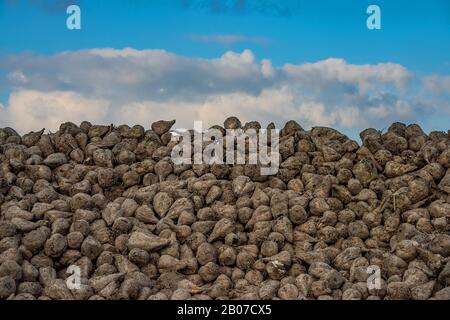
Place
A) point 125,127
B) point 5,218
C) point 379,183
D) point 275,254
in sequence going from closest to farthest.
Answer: point 275,254
point 5,218
point 379,183
point 125,127

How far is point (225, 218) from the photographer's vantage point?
10195 millimetres

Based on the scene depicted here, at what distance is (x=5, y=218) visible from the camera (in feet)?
33.7

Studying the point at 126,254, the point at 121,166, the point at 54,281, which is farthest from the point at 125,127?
the point at 54,281

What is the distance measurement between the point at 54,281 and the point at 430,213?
540 cm

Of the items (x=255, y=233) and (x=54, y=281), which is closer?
(x=54, y=281)

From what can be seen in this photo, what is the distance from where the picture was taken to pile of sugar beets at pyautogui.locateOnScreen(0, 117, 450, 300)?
912 centimetres

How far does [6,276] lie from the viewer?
898cm

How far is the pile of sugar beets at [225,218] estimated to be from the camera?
359 inches

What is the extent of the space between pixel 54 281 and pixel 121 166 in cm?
297

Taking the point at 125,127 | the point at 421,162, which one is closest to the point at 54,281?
the point at 125,127

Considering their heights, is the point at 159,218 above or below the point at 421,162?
below

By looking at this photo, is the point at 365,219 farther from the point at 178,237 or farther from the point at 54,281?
the point at 54,281

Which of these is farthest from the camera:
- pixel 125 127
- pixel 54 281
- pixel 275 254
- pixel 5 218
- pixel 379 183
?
pixel 125 127
